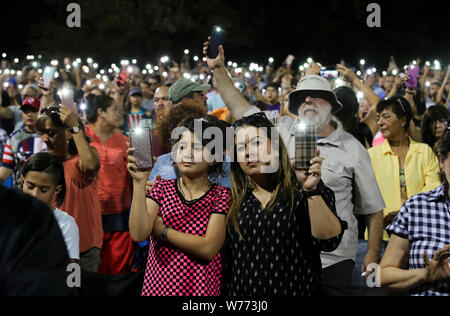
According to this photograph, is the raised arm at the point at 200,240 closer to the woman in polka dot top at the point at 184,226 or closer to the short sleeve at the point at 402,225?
the woman in polka dot top at the point at 184,226

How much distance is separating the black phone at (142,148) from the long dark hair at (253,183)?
44 cm

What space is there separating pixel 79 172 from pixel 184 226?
73.3 inches

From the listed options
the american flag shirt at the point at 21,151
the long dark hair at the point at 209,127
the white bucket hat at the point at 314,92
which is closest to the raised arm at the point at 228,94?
the white bucket hat at the point at 314,92

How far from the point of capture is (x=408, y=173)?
4.83 metres

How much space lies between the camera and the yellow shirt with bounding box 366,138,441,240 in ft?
15.6

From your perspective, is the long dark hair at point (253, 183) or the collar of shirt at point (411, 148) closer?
the long dark hair at point (253, 183)

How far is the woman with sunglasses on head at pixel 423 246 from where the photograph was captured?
107 inches

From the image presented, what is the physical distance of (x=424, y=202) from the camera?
2896 mm

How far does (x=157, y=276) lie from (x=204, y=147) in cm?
71

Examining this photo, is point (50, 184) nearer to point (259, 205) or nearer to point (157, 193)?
point (157, 193)

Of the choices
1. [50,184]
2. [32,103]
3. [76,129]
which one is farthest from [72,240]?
[32,103]

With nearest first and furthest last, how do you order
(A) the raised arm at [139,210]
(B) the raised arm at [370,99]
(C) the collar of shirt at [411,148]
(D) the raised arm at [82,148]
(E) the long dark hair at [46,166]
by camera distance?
1. (A) the raised arm at [139,210]
2. (E) the long dark hair at [46,166]
3. (D) the raised arm at [82,148]
4. (C) the collar of shirt at [411,148]
5. (B) the raised arm at [370,99]

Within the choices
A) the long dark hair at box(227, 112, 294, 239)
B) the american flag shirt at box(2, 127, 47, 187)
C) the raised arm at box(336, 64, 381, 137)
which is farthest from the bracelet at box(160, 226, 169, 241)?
the raised arm at box(336, 64, 381, 137)
